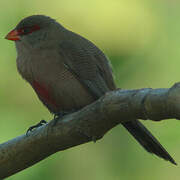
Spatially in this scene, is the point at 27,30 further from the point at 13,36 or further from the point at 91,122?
the point at 91,122

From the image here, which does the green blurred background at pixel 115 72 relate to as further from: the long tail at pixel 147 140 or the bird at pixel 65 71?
the long tail at pixel 147 140

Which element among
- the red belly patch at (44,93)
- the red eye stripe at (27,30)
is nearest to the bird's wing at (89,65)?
the red belly patch at (44,93)

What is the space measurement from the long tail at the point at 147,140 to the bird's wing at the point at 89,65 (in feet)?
1.55

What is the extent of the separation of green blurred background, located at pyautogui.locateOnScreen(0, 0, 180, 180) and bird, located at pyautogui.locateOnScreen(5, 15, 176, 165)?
59cm

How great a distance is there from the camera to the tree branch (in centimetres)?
295

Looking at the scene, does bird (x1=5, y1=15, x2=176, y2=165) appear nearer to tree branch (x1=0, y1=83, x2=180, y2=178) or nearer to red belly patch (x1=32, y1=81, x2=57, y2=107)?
red belly patch (x1=32, y1=81, x2=57, y2=107)

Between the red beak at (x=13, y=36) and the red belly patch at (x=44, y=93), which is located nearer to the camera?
the red belly patch at (x=44, y=93)

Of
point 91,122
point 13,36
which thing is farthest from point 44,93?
point 91,122

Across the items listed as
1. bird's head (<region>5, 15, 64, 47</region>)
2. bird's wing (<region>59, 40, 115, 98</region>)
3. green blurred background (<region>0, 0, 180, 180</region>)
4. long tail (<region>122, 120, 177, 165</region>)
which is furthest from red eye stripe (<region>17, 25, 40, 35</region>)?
long tail (<region>122, 120, 177, 165</region>)

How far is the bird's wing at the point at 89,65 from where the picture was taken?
4879mm

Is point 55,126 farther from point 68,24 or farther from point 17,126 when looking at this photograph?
point 68,24

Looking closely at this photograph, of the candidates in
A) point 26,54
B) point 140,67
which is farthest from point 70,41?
point 140,67

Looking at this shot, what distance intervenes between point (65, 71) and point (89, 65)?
253 millimetres

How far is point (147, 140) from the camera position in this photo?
4395 mm
